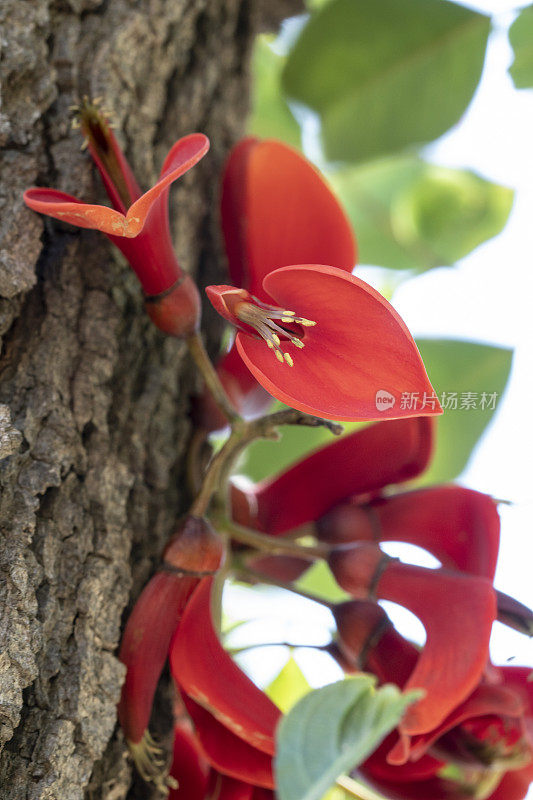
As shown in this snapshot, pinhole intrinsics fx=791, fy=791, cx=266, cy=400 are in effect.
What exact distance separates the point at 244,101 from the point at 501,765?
2.48ft

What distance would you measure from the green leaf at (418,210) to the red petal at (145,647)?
88 cm

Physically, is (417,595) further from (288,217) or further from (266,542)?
(288,217)

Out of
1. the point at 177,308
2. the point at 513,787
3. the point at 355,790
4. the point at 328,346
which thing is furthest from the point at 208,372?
the point at 513,787

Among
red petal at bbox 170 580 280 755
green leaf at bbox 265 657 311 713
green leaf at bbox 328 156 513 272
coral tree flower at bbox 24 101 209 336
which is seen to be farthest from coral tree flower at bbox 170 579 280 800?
green leaf at bbox 328 156 513 272

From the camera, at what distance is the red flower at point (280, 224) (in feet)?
2.23

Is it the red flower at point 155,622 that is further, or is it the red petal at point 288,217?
the red petal at point 288,217

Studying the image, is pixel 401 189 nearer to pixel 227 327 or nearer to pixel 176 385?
pixel 227 327

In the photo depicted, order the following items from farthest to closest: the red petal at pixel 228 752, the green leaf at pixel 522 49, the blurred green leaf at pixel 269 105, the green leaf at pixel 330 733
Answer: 1. the blurred green leaf at pixel 269 105
2. the green leaf at pixel 522 49
3. the red petal at pixel 228 752
4. the green leaf at pixel 330 733

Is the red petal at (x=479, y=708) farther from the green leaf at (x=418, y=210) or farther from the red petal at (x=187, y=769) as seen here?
the green leaf at (x=418, y=210)

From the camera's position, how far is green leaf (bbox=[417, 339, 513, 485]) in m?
0.96

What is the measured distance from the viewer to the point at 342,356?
48 cm

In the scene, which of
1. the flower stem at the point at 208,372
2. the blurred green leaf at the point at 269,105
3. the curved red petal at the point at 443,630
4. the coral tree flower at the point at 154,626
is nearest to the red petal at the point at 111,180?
the flower stem at the point at 208,372

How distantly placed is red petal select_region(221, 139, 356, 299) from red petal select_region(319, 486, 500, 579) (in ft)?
0.71

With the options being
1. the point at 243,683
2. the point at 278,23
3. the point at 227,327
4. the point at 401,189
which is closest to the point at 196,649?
the point at 243,683
